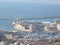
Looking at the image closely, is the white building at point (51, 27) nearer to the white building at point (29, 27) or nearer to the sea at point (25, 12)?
the white building at point (29, 27)

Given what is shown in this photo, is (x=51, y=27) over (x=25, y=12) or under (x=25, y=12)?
under

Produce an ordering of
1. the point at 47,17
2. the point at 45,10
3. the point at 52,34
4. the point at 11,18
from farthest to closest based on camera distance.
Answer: the point at 45,10 < the point at 47,17 < the point at 11,18 < the point at 52,34

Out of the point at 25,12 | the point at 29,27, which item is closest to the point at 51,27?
the point at 29,27

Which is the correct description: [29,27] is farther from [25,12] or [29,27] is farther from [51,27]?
[25,12]

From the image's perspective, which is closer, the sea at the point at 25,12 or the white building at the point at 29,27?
the white building at the point at 29,27

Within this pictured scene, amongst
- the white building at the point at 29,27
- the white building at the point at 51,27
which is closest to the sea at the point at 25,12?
the white building at the point at 29,27

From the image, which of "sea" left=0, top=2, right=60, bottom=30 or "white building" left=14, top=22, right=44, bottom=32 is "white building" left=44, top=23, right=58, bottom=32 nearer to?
"white building" left=14, top=22, right=44, bottom=32

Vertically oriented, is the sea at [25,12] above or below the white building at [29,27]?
above

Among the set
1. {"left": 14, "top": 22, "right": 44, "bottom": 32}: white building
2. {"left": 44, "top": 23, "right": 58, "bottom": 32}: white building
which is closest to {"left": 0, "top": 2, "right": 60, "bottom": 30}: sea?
{"left": 14, "top": 22, "right": 44, "bottom": 32}: white building

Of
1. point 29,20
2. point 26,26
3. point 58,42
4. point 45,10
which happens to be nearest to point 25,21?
point 29,20

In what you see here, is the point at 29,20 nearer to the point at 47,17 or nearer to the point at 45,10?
the point at 47,17

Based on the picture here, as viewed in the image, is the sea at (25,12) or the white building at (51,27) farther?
the sea at (25,12)
